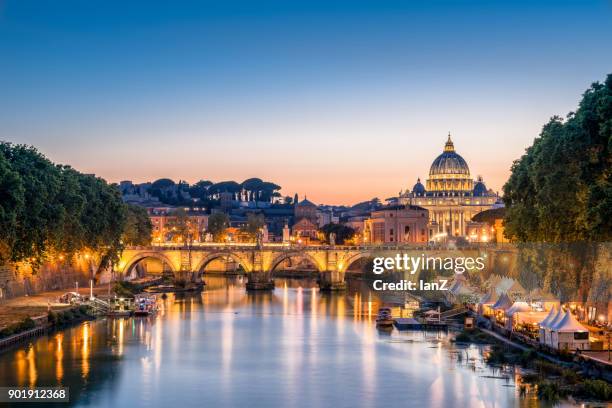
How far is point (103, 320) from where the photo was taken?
5762 centimetres

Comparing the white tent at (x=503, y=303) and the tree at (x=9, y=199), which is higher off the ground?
the tree at (x=9, y=199)

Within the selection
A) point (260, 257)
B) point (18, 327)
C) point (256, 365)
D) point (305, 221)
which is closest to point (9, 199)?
point (18, 327)

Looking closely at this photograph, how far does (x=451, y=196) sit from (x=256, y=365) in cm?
15034

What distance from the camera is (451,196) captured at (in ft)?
622

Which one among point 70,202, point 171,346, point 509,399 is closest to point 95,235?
point 70,202

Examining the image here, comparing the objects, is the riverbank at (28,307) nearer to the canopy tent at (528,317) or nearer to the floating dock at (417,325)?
the floating dock at (417,325)

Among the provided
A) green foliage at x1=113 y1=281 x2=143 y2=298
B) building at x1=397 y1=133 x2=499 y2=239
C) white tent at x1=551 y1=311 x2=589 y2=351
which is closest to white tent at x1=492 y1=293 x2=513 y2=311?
white tent at x1=551 y1=311 x2=589 y2=351

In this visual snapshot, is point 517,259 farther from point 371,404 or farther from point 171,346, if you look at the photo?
point 371,404

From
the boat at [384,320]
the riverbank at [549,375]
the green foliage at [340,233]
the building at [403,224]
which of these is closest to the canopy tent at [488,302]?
the boat at [384,320]

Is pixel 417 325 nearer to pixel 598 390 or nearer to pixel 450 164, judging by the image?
pixel 598 390

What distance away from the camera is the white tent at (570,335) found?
37.0 metres

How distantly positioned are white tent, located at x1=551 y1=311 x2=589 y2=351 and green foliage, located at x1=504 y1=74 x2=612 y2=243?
3798mm

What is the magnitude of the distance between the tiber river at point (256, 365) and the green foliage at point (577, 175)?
21.0 ft

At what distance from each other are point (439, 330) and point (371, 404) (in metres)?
20.5
